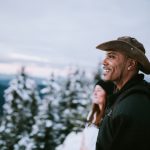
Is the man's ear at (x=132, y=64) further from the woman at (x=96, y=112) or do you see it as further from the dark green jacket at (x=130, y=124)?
the woman at (x=96, y=112)

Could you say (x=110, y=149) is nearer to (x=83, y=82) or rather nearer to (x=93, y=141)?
(x=93, y=141)

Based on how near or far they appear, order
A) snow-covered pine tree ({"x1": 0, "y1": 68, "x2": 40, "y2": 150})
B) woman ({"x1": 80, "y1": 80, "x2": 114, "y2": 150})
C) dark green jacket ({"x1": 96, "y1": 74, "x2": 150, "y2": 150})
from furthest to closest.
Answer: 1. snow-covered pine tree ({"x1": 0, "y1": 68, "x2": 40, "y2": 150})
2. woman ({"x1": 80, "y1": 80, "x2": 114, "y2": 150})
3. dark green jacket ({"x1": 96, "y1": 74, "x2": 150, "y2": 150})

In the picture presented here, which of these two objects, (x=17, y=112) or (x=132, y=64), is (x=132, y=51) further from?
(x=17, y=112)

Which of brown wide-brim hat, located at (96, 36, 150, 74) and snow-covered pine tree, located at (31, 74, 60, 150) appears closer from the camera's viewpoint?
brown wide-brim hat, located at (96, 36, 150, 74)

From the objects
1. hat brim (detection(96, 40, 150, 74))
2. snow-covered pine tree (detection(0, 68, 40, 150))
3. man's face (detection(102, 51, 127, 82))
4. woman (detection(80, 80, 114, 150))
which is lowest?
snow-covered pine tree (detection(0, 68, 40, 150))

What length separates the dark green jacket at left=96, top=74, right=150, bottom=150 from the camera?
2740 millimetres

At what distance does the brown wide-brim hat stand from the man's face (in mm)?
51

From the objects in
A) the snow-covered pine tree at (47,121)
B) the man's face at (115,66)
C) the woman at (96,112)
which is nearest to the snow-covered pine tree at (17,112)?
the snow-covered pine tree at (47,121)

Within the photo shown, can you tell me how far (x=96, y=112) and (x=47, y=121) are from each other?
18292 mm

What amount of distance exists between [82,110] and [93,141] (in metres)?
20.9

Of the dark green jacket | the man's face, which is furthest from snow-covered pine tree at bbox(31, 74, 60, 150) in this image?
the dark green jacket

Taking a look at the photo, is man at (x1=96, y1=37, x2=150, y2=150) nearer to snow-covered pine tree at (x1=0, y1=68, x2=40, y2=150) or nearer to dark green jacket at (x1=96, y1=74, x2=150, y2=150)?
dark green jacket at (x1=96, y1=74, x2=150, y2=150)

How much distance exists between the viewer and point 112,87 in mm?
5082

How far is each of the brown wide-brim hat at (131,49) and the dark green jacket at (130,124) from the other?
338mm
